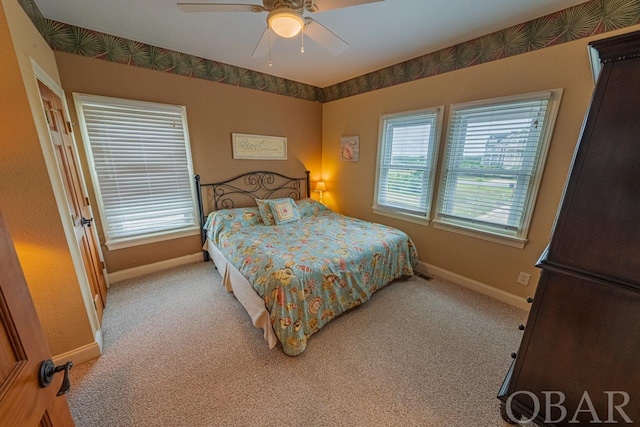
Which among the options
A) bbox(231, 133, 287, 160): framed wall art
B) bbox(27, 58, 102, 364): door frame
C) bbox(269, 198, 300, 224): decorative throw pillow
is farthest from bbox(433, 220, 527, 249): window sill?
bbox(27, 58, 102, 364): door frame

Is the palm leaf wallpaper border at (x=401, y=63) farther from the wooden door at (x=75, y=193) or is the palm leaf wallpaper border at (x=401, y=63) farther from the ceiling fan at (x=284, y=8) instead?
the ceiling fan at (x=284, y=8)

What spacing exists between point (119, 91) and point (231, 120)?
115 cm

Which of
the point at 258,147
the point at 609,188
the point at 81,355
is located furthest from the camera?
the point at 258,147

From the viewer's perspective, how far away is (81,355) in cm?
169

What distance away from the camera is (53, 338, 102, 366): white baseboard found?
1628mm

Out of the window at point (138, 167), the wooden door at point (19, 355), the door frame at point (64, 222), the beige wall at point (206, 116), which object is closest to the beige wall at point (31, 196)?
the door frame at point (64, 222)

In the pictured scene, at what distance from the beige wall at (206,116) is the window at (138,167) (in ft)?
0.29

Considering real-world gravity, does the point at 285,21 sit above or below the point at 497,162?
above

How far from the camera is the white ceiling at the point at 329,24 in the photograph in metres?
1.88

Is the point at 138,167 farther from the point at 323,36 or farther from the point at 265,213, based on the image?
the point at 323,36

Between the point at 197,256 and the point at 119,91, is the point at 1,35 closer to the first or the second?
the point at 119,91

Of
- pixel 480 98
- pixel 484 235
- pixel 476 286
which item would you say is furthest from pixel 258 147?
pixel 476 286

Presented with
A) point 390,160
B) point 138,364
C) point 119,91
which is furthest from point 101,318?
point 390,160

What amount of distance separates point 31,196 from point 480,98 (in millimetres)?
3554
